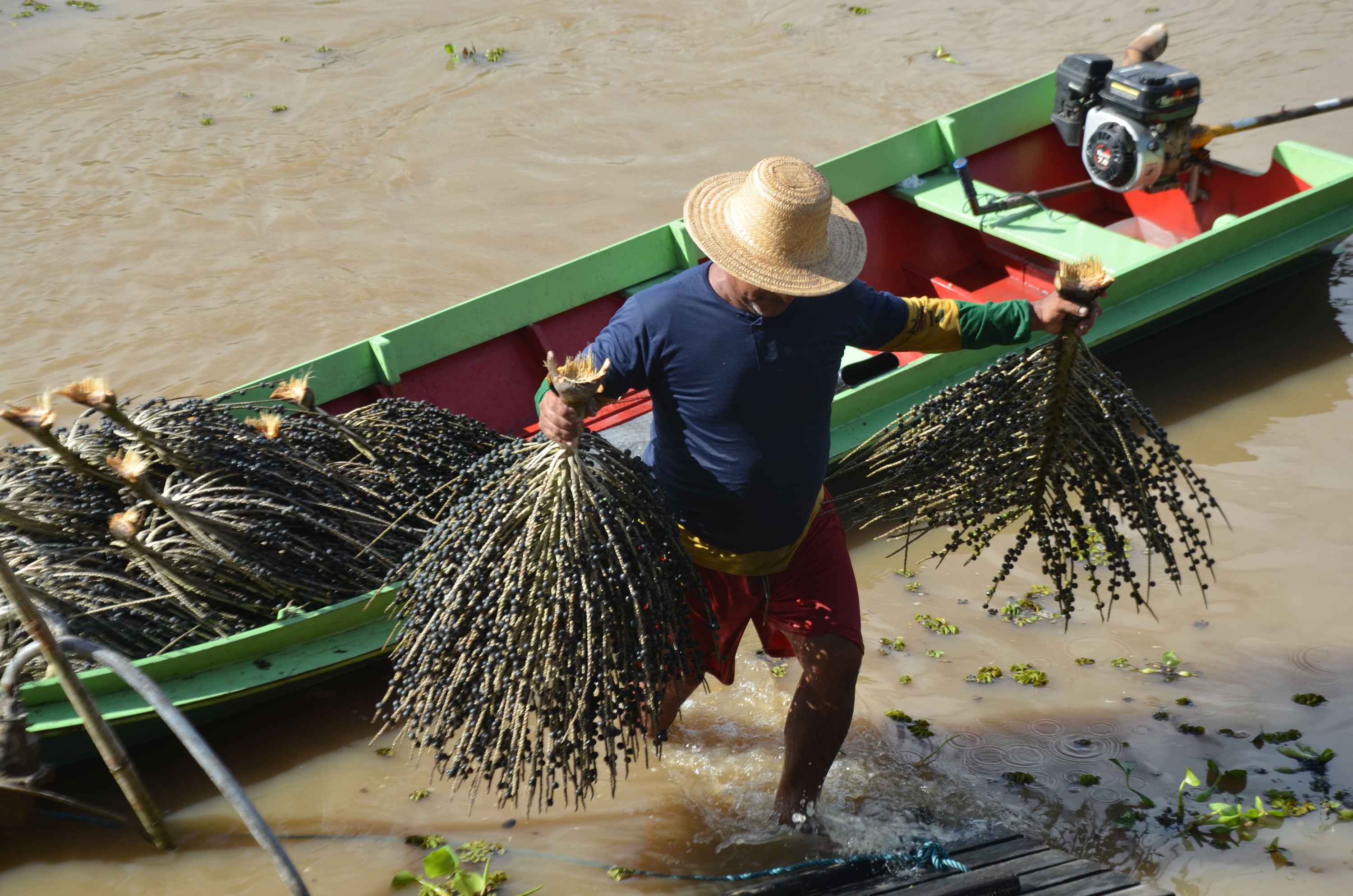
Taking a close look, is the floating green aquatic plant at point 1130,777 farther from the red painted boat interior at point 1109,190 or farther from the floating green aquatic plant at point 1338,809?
the red painted boat interior at point 1109,190

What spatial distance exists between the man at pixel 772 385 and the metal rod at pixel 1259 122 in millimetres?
3115

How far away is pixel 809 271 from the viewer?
259 centimetres

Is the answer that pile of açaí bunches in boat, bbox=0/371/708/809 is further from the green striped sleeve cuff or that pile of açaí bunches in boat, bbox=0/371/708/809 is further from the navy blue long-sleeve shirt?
the green striped sleeve cuff

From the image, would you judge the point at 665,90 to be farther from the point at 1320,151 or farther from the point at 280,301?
the point at 1320,151

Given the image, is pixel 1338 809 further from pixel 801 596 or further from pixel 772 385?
pixel 772 385

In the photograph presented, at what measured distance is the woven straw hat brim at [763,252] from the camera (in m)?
2.55

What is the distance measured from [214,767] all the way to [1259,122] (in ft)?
16.9

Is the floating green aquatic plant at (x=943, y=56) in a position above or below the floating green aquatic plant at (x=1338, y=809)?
above

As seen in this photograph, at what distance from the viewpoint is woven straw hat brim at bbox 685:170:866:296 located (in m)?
2.55

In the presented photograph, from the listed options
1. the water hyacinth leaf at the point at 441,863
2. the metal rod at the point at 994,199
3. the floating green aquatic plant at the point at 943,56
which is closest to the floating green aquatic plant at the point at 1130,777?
the water hyacinth leaf at the point at 441,863

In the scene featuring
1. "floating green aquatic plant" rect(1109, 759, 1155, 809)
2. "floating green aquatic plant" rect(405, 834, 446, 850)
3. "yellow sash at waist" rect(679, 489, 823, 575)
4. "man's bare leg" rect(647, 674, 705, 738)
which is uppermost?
"yellow sash at waist" rect(679, 489, 823, 575)

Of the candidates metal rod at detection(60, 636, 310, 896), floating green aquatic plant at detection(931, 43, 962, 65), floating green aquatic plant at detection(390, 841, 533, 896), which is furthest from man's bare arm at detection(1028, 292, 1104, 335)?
floating green aquatic plant at detection(931, 43, 962, 65)

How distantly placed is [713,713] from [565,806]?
2.20ft

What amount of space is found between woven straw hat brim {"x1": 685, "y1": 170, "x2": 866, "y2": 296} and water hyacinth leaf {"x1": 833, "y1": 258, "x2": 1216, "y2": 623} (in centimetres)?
59
